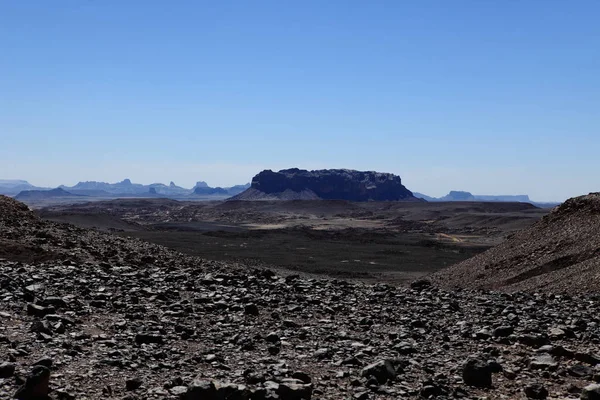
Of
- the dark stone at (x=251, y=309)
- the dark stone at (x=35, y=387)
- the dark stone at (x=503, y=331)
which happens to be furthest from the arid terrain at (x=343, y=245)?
the dark stone at (x=35, y=387)

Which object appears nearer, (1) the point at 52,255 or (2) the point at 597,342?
(2) the point at 597,342

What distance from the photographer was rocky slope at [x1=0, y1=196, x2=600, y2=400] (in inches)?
357

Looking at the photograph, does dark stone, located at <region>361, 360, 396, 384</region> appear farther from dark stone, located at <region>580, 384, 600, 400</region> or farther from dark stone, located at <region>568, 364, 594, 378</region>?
dark stone, located at <region>568, 364, 594, 378</region>

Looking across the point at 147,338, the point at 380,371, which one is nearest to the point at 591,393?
the point at 380,371

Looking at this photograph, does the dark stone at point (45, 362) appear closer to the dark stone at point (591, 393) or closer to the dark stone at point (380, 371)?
the dark stone at point (380, 371)

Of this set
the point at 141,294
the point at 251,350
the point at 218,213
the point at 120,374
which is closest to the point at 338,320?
the point at 251,350

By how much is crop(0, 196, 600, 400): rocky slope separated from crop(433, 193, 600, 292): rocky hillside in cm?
593

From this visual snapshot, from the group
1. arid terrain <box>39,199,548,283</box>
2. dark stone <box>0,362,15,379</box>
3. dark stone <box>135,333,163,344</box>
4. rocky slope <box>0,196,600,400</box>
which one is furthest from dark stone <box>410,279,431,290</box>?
arid terrain <box>39,199,548,283</box>

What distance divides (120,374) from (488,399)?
5695 millimetres

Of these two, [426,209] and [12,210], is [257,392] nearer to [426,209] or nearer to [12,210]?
[12,210]

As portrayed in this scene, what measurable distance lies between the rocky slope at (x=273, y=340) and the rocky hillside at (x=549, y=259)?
593cm

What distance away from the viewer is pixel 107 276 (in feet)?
63.2

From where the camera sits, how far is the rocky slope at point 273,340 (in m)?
9.06

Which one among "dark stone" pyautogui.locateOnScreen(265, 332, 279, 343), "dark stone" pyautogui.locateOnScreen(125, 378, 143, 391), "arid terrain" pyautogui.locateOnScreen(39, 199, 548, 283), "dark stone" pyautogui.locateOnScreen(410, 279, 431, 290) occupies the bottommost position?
"arid terrain" pyautogui.locateOnScreen(39, 199, 548, 283)
